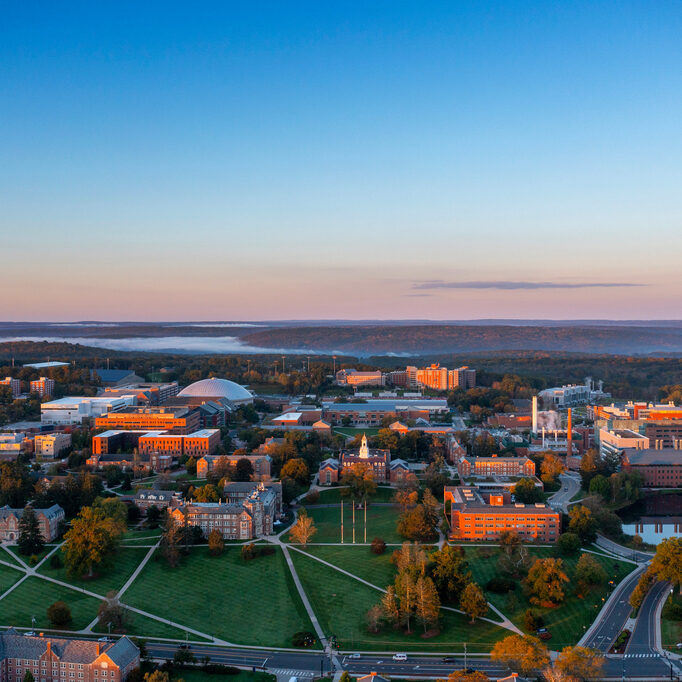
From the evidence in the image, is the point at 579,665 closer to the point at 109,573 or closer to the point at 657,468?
the point at 109,573

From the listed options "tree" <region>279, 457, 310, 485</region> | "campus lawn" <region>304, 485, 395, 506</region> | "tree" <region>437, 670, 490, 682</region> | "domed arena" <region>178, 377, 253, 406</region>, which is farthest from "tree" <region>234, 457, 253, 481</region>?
"domed arena" <region>178, 377, 253, 406</region>

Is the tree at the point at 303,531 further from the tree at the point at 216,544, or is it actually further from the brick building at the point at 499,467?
the brick building at the point at 499,467

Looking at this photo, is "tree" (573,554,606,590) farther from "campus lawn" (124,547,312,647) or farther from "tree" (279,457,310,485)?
"tree" (279,457,310,485)

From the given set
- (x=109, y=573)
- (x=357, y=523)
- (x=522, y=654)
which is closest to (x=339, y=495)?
(x=357, y=523)

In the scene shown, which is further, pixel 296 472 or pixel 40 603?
pixel 296 472

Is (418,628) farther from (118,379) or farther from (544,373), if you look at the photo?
(544,373)
